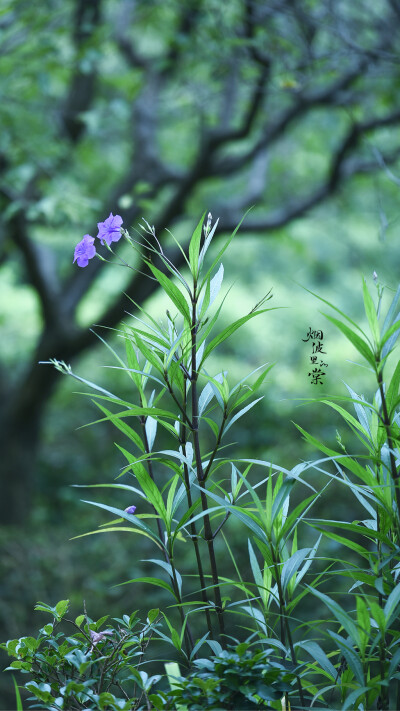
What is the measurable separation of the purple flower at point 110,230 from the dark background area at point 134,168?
1248 mm

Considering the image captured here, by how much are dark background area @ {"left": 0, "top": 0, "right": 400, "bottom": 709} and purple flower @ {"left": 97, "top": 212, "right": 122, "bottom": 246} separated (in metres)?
1.25

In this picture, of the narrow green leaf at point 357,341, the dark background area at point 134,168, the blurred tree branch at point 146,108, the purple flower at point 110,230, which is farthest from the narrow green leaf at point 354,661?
the blurred tree branch at point 146,108

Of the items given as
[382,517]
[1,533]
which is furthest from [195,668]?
[1,533]

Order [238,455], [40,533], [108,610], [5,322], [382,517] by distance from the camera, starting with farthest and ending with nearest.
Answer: [5,322]
[238,455]
[40,533]
[108,610]
[382,517]

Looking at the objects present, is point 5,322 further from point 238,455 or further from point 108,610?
point 108,610

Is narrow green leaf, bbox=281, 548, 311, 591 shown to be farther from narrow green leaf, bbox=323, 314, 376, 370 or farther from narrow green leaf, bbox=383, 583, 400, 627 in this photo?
narrow green leaf, bbox=323, 314, 376, 370

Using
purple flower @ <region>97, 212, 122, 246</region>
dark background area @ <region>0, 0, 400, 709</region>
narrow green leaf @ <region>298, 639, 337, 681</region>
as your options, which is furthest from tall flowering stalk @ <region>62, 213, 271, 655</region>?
dark background area @ <region>0, 0, 400, 709</region>

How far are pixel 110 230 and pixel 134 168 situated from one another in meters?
3.25

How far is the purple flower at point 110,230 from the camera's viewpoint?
2.99ft

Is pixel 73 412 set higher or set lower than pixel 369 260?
lower

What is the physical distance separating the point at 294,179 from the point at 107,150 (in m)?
1.61

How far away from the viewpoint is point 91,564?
4152 millimetres

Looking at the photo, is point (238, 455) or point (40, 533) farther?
point (238, 455)

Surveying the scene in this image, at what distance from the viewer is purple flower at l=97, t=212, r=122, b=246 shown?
912 mm
